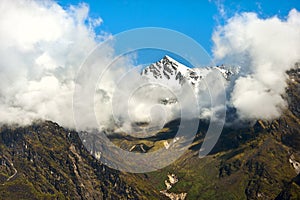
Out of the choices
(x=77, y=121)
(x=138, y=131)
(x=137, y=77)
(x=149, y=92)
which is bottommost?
(x=77, y=121)

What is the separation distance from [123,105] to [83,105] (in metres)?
13.0

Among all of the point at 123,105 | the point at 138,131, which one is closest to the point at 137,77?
the point at 123,105

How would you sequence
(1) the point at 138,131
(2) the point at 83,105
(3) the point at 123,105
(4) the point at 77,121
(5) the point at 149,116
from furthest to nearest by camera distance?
(1) the point at 138,131 < (5) the point at 149,116 < (3) the point at 123,105 < (2) the point at 83,105 < (4) the point at 77,121

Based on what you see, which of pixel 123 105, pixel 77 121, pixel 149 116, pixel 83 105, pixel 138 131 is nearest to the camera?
pixel 77 121

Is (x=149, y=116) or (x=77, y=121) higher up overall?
(x=149, y=116)

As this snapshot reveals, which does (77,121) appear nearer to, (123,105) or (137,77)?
(137,77)

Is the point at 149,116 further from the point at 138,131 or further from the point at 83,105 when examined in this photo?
the point at 138,131

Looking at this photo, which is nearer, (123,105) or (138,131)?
(123,105)

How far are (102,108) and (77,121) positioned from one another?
30641mm

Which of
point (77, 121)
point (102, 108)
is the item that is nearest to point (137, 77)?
point (77, 121)

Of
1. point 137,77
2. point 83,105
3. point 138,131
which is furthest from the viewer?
point 138,131

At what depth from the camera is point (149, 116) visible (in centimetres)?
9194

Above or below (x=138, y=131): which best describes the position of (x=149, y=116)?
below

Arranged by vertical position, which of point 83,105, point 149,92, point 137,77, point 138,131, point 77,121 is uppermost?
point 138,131
